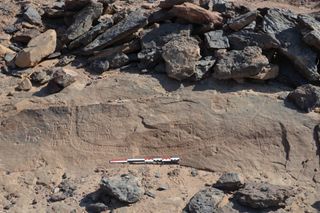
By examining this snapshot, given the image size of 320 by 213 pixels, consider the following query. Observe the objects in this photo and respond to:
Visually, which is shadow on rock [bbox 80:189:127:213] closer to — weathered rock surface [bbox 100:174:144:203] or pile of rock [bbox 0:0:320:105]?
weathered rock surface [bbox 100:174:144:203]

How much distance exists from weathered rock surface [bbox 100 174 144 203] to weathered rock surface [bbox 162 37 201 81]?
5.03ft

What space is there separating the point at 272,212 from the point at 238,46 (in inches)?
87.6

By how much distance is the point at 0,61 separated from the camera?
789 cm

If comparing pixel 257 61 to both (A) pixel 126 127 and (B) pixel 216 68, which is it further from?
(A) pixel 126 127

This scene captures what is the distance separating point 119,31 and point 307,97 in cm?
245

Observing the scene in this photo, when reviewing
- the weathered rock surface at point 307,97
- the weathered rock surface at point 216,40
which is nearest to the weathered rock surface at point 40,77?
the weathered rock surface at point 216,40

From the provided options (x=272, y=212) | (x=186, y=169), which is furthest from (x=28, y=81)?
(x=272, y=212)

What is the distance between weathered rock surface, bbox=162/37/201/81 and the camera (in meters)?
7.07

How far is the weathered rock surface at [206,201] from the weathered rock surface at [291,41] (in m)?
1.99

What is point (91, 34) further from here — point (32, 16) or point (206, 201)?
point (206, 201)

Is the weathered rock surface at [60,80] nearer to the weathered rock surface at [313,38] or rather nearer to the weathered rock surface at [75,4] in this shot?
the weathered rock surface at [75,4]

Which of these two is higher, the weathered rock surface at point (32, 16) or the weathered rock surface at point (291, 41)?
the weathered rock surface at point (291, 41)

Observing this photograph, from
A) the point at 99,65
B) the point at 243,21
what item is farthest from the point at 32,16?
the point at 243,21

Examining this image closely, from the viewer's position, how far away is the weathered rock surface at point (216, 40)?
7.25m
